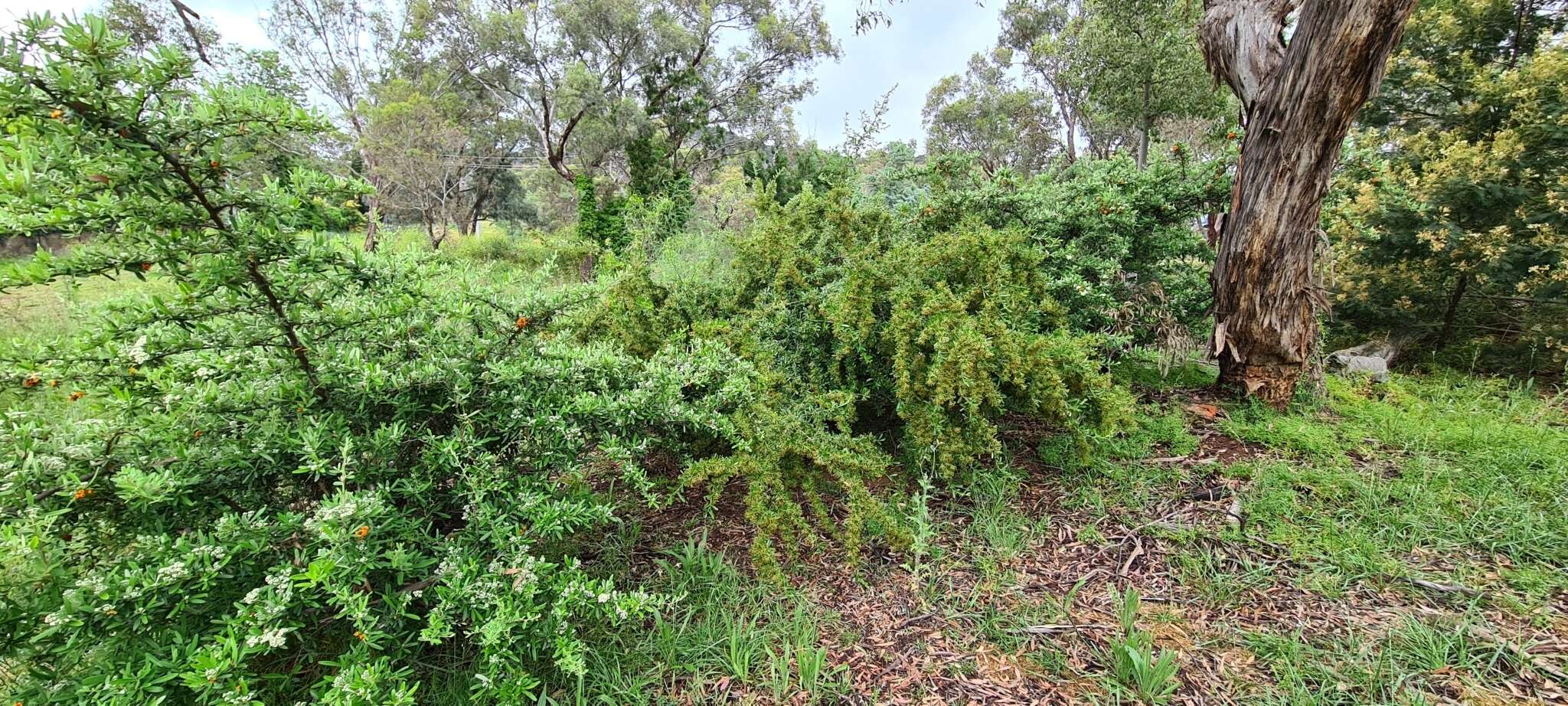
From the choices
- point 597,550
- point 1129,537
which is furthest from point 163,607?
point 1129,537

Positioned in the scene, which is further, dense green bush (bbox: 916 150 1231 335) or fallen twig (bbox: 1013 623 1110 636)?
dense green bush (bbox: 916 150 1231 335)

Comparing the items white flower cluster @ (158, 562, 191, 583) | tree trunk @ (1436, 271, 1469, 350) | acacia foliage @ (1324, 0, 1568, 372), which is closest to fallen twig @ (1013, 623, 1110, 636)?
white flower cluster @ (158, 562, 191, 583)

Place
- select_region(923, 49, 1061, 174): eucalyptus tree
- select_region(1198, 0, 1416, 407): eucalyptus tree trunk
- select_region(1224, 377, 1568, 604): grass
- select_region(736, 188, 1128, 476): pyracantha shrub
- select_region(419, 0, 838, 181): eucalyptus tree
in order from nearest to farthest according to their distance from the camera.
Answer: select_region(1224, 377, 1568, 604): grass
select_region(736, 188, 1128, 476): pyracantha shrub
select_region(1198, 0, 1416, 407): eucalyptus tree trunk
select_region(419, 0, 838, 181): eucalyptus tree
select_region(923, 49, 1061, 174): eucalyptus tree

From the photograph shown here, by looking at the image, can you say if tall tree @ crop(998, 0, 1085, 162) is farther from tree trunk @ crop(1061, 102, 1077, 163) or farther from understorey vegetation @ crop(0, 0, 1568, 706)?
understorey vegetation @ crop(0, 0, 1568, 706)

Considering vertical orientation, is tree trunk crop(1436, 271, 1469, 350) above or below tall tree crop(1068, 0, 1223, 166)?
below

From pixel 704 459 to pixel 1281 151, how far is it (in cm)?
319

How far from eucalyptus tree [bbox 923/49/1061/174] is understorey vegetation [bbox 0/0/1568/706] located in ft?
64.2

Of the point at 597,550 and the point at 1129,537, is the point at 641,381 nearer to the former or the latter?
the point at 597,550

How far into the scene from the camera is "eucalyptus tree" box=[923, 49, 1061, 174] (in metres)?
21.6

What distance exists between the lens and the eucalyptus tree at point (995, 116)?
21609 mm

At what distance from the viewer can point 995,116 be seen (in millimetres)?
22109

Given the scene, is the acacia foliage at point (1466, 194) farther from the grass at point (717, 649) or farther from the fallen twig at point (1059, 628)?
the grass at point (717, 649)

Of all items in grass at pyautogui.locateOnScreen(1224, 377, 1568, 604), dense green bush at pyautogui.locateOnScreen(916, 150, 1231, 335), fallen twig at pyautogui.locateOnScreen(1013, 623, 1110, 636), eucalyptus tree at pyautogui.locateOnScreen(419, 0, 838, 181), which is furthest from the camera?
eucalyptus tree at pyautogui.locateOnScreen(419, 0, 838, 181)

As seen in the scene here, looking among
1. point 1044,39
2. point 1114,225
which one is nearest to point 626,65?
point 1044,39
